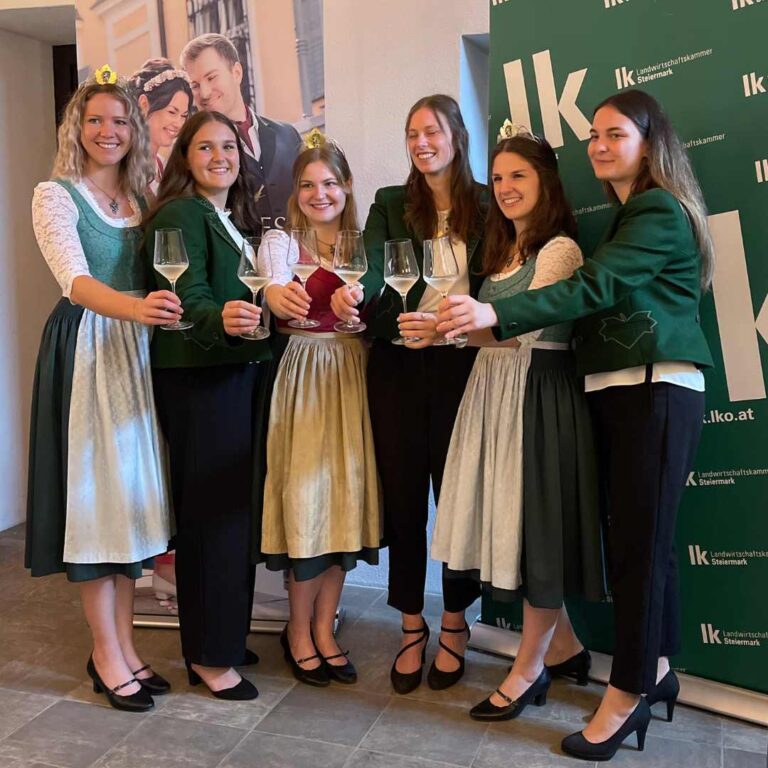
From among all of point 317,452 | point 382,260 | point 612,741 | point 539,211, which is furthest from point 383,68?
point 612,741

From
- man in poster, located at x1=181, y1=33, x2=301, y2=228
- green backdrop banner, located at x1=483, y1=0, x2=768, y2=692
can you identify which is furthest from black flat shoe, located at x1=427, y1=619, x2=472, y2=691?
man in poster, located at x1=181, y1=33, x2=301, y2=228

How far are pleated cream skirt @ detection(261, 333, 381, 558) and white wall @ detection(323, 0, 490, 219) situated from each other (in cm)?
Result: 107

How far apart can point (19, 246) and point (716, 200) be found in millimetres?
3438

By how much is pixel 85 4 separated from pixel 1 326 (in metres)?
1.71

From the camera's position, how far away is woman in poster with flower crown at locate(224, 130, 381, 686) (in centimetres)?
242

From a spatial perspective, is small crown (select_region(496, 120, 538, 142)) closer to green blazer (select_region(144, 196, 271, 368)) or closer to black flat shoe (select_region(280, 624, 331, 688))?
green blazer (select_region(144, 196, 271, 368))

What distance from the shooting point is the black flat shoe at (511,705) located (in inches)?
93.1

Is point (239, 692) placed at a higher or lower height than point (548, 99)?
lower

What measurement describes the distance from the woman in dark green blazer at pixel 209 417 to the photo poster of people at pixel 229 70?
0.66 meters

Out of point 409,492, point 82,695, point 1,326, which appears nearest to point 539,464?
point 409,492

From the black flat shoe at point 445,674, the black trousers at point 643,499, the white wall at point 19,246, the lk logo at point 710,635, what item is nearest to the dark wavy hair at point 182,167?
the black trousers at point 643,499

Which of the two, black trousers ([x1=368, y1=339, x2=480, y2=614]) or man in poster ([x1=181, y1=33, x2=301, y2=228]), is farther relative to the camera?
man in poster ([x1=181, y1=33, x2=301, y2=228])

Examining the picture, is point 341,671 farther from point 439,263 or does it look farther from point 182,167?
point 182,167

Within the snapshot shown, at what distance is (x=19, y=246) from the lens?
4.23 m
